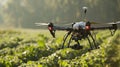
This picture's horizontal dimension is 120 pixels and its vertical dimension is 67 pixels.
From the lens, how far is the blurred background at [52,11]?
65.8 metres

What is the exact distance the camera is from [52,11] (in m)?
81.3

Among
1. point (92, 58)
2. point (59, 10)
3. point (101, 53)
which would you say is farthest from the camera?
point (59, 10)

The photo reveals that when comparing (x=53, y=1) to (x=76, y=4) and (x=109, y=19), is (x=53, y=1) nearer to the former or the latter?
(x=76, y=4)

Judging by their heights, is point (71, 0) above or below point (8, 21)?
above

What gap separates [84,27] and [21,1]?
252 ft

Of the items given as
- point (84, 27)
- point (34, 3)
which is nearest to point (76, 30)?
point (84, 27)

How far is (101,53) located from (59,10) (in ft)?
198

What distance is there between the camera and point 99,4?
218 feet

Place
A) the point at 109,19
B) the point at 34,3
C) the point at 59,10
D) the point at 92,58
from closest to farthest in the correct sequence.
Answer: the point at 92,58
the point at 109,19
the point at 59,10
the point at 34,3

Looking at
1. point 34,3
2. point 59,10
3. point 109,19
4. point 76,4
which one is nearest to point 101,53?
point 109,19

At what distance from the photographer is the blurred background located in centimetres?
6575

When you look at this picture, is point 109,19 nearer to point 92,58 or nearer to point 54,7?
point 54,7

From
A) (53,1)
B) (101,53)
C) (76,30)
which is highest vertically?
(76,30)

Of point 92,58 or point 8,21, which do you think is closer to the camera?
point 92,58
